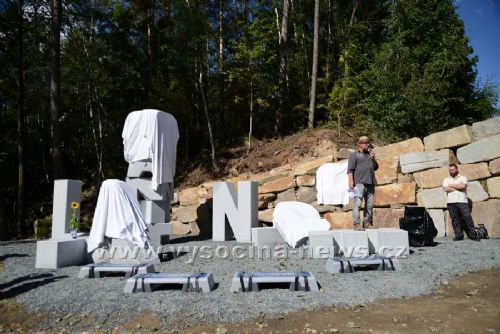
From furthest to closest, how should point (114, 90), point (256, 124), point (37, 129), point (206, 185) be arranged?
point (37, 129) < point (114, 90) < point (256, 124) < point (206, 185)

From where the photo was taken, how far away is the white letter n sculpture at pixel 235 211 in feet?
26.6

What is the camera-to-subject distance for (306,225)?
22.6 feet

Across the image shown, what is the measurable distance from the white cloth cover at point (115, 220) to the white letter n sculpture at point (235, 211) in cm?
266

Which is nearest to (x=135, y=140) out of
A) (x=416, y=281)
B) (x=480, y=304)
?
(x=416, y=281)

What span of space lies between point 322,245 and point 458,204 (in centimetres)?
306

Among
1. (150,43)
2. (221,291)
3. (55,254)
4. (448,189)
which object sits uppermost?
(150,43)

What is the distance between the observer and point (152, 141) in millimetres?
7555

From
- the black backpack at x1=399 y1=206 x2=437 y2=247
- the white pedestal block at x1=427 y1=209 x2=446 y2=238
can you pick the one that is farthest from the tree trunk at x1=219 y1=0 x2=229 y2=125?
the black backpack at x1=399 y1=206 x2=437 y2=247

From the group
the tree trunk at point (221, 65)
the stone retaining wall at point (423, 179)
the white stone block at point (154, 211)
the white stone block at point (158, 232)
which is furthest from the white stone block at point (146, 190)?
the tree trunk at point (221, 65)

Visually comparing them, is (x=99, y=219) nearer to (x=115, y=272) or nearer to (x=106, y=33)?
(x=115, y=272)

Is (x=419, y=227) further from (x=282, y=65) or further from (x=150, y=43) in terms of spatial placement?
(x=150, y=43)

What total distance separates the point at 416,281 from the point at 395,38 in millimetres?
12271

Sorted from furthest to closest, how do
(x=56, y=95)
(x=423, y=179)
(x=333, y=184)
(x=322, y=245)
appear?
1. (x=56, y=95)
2. (x=333, y=184)
3. (x=423, y=179)
4. (x=322, y=245)

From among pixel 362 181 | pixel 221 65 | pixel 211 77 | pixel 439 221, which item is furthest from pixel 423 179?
pixel 211 77
